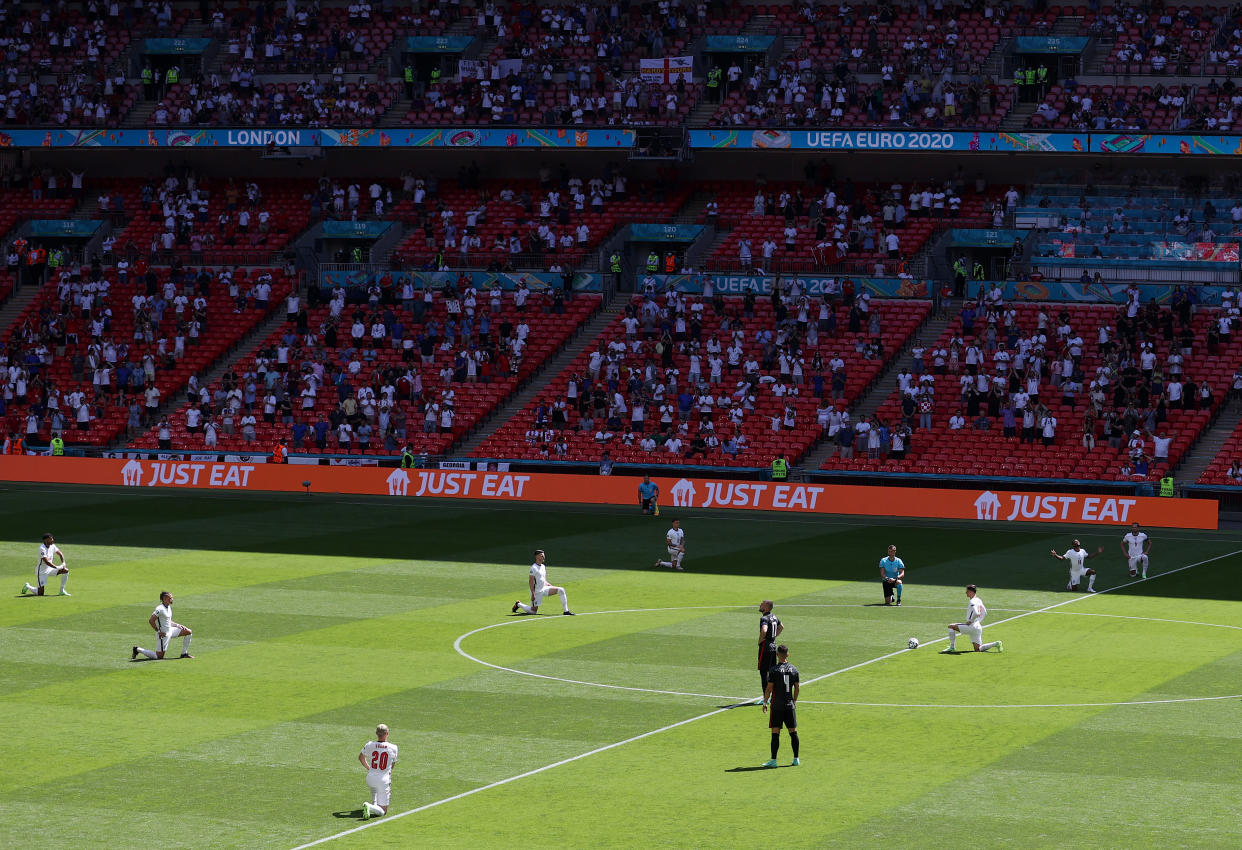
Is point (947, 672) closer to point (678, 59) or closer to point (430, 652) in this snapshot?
point (430, 652)

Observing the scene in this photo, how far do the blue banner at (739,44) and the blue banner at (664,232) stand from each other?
7933 millimetres

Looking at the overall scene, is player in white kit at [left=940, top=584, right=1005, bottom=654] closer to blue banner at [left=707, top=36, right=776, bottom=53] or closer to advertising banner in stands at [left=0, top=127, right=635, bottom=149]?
advertising banner in stands at [left=0, top=127, right=635, bottom=149]

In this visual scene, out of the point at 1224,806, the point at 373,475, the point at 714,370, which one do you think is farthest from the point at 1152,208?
the point at 1224,806

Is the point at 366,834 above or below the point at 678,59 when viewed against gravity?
below

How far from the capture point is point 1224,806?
20953 mm

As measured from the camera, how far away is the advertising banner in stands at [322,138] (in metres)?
70.9

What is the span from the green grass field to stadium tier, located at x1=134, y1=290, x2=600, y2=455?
1526 centimetres

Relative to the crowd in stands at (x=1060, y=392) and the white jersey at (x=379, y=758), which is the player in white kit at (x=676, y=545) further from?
the white jersey at (x=379, y=758)

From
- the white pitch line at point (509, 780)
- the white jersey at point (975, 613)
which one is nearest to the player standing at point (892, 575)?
the white jersey at point (975, 613)

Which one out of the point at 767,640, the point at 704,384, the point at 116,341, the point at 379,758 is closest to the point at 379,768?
the point at 379,758

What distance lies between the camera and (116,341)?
228 ft

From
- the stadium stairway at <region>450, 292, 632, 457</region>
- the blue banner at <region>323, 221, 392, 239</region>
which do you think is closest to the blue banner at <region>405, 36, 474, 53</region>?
the blue banner at <region>323, 221, 392, 239</region>

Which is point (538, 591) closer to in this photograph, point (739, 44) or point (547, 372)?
point (547, 372)

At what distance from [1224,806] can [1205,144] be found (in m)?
47.9
